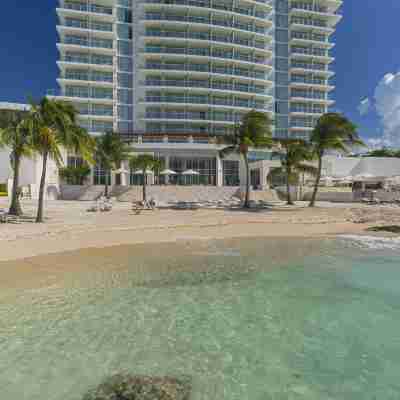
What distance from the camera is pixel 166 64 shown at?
5416 centimetres

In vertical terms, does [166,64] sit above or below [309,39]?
below

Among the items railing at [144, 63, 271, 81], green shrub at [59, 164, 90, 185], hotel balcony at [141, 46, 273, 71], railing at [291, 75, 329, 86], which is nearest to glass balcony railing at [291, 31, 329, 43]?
railing at [291, 75, 329, 86]

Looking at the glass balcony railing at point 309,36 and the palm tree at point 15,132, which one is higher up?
the glass balcony railing at point 309,36

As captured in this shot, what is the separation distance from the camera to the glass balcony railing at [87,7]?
5241 centimetres

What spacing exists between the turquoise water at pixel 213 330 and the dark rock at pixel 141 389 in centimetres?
14

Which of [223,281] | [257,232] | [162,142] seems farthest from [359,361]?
[162,142]

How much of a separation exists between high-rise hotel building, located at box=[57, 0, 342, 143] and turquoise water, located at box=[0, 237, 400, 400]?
159ft

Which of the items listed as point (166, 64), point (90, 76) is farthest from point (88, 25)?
point (166, 64)

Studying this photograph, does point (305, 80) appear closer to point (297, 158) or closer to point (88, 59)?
point (297, 158)

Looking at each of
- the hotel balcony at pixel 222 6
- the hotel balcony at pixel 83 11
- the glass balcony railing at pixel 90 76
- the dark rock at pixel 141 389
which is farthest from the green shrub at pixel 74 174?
the dark rock at pixel 141 389

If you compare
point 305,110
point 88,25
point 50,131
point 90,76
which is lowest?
point 50,131

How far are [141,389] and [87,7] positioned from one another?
222 ft

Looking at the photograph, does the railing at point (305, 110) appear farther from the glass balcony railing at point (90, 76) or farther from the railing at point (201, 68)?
the glass balcony railing at point (90, 76)

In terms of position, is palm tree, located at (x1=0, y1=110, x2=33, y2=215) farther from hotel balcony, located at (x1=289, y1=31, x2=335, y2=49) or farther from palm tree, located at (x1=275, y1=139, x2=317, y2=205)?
hotel balcony, located at (x1=289, y1=31, x2=335, y2=49)
